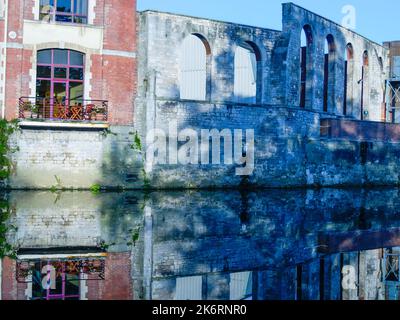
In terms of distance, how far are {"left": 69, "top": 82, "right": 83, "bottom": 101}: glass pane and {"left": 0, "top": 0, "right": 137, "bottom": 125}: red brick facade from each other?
0.26 metres

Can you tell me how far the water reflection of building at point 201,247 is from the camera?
7.57 meters

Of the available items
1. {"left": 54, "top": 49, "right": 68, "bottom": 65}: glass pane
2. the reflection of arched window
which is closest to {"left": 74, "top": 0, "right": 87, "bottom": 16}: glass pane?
{"left": 54, "top": 49, "right": 68, "bottom": 65}: glass pane

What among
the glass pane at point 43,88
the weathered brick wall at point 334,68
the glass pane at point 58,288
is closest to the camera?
the glass pane at point 58,288

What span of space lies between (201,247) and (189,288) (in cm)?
285

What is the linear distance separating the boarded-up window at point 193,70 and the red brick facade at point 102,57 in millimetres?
7462

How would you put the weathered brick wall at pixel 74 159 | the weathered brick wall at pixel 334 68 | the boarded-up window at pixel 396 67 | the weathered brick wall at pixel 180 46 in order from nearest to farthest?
the weathered brick wall at pixel 74 159
the weathered brick wall at pixel 180 46
the weathered brick wall at pixel 334 68
the boarded-up window at pixel 396 67

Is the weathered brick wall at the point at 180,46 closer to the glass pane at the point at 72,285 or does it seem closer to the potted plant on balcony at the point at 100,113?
the potted plant on balcony at the point at 100,113

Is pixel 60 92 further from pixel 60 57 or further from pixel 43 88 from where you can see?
pixel 60 57

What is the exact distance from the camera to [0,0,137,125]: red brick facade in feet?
61.6

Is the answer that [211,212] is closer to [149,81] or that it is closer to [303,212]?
[303,212]

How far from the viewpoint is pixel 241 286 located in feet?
24.6

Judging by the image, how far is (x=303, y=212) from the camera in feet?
51.5

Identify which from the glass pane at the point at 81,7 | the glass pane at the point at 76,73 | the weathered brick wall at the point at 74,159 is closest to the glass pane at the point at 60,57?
the glass pane at the point at 76,73
